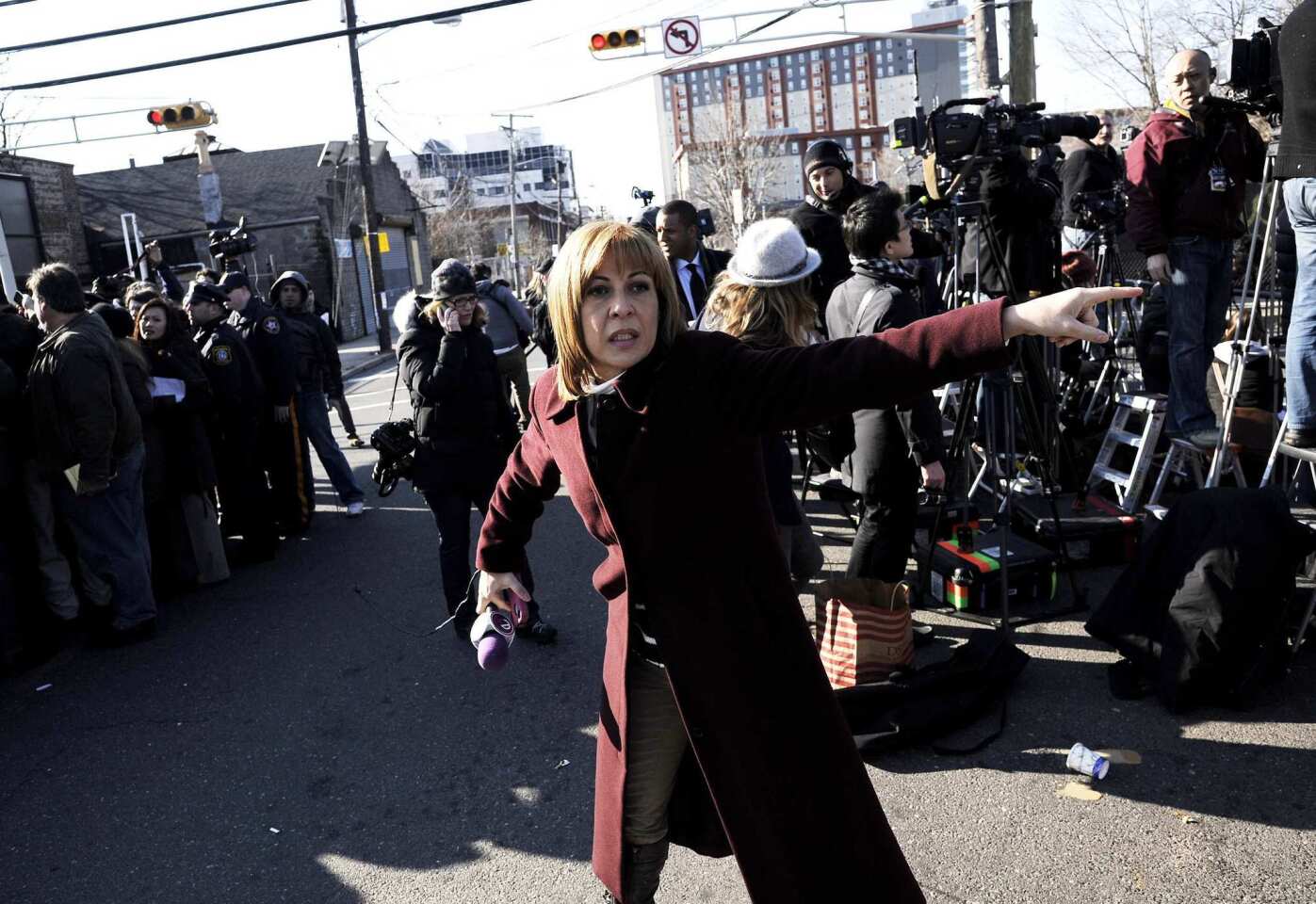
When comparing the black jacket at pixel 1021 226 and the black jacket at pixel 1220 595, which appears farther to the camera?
the black jacket at pixel 1021 226

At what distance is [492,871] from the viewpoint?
3.28 metres

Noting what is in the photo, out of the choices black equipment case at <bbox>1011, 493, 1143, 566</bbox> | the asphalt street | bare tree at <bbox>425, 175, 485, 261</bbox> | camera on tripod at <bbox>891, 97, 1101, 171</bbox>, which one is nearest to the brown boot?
the asphalt street

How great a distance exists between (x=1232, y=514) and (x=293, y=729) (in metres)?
4.01

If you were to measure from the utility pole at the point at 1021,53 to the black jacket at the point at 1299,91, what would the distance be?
25.6ft

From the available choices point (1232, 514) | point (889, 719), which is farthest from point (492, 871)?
point (1232, 514)

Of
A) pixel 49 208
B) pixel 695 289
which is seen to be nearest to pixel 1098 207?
pixel 695 289

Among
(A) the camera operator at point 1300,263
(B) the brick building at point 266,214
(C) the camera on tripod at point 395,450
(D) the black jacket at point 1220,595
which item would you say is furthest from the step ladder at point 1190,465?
(B) the brick building at point 266,214

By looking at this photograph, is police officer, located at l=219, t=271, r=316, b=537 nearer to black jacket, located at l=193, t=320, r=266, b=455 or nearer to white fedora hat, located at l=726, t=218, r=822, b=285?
black jacket, located at l=193, t=320, r=266, b=455

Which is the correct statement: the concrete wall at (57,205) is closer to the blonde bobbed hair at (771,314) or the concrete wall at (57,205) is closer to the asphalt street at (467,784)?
the asphalt street at (467,784)

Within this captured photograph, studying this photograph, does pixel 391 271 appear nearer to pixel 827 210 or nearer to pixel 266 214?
pixel 266 214

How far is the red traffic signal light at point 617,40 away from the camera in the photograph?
1675cm

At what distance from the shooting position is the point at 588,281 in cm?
216

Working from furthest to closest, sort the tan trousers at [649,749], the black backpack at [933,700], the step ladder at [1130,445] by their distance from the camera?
1. the step ladder at [1130,445]
2. the black backpack at [933,700]
3. the tan trousers at [649,749]

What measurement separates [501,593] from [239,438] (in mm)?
5234
